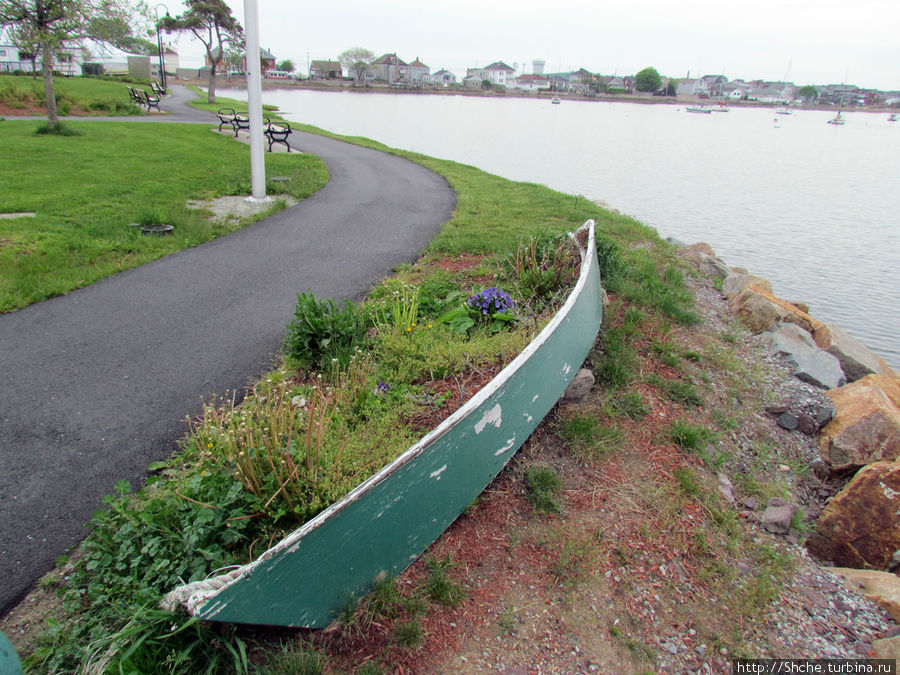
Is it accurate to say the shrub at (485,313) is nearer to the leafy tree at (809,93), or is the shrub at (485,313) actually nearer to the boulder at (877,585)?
the boulder at (877,585)

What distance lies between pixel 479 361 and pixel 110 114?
23.9m

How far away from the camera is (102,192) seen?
9688 mm

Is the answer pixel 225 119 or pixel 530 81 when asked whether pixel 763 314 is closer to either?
pixel 225 119

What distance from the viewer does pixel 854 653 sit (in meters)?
2.91

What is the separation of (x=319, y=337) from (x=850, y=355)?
6.58m

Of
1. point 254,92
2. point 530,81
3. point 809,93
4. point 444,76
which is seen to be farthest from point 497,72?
point 254,92

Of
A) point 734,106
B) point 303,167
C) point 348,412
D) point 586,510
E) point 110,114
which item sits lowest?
point 586,510

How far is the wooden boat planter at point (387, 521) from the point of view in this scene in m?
2.18

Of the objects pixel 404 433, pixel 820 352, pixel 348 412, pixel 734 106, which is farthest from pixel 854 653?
pixel 734 106

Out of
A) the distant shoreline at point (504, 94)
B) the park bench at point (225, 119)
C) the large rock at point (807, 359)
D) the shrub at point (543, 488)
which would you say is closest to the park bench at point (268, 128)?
the park bench at point (225, 119)

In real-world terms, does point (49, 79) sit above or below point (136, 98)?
below

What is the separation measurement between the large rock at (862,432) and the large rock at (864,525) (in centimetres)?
64

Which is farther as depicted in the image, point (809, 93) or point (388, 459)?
point (809, 93)

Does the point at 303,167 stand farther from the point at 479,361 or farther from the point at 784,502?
the point at 784,502
